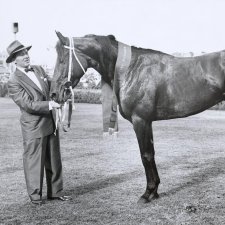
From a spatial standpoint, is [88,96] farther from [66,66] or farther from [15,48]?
[66,66]

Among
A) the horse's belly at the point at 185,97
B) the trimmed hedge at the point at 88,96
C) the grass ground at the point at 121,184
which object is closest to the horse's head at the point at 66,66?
the horse's belly at the point at 185,97

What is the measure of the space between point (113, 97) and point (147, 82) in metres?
0.50

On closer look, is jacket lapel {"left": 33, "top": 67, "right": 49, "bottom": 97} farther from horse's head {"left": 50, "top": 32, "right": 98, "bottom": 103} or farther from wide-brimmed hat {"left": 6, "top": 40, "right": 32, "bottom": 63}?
horse's head {"left": 50, "top": 32, "right": 98, "bottom": 103}

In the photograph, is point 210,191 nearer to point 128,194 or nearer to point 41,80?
point 128,194

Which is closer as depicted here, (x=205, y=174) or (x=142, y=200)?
(x=142, y=200)

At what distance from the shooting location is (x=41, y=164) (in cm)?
538

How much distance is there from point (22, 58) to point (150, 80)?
1701 millimetres

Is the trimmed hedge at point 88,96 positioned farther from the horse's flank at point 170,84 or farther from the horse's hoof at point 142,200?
the horse's flank at point 170,84

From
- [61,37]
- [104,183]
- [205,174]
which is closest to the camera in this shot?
[61,37]

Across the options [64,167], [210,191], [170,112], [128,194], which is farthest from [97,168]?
[170,112]

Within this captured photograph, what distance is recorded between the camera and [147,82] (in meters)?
4.95

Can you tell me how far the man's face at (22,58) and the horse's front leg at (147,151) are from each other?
160cm

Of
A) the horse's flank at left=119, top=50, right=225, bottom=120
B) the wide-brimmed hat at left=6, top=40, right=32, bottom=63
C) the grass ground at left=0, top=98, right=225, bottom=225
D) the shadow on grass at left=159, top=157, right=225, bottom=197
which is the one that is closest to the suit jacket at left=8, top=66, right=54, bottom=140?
the wide-brimmed hat at left=6, top=40, right=32, bottom=63

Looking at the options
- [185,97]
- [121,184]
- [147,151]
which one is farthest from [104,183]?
[185,97]
